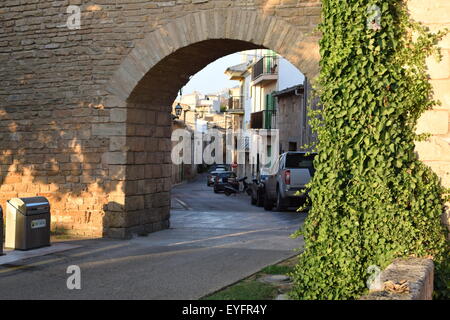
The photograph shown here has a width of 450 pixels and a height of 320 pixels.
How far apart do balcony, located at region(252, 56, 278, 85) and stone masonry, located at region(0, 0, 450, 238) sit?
74.5 ft

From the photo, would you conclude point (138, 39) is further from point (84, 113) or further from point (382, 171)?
point (382, 171)

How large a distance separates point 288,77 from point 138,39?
847 inches

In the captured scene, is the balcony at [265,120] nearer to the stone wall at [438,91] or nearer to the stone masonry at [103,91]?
the stone masonry at [103,91]

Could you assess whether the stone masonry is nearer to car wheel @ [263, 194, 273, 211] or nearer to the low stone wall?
the low stone wall

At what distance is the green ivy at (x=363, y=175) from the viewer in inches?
227

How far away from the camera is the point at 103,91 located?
11.2m

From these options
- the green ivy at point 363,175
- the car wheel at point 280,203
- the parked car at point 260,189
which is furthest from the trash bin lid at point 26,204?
the parked car at point 260,189

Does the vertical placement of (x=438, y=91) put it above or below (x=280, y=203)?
above

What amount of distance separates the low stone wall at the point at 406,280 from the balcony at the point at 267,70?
29562mm

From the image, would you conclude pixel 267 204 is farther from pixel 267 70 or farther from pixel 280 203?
pixel 267 70

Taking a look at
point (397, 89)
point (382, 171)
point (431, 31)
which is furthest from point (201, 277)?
point (431, 31)

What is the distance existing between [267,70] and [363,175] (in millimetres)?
30213
